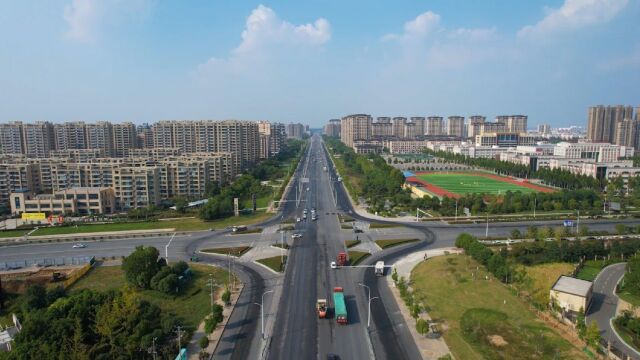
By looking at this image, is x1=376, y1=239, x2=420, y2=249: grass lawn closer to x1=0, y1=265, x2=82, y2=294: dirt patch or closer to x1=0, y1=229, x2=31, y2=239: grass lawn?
x1=0, y1=265, x2=82, y2=294: dirt patch

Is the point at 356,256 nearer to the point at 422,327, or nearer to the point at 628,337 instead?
the point at 422,327

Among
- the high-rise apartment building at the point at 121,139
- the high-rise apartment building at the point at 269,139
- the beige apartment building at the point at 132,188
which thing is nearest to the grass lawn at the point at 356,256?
the beige apartment building at the point at 132,188

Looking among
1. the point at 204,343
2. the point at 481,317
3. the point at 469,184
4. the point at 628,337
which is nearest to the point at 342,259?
the point at 481,317

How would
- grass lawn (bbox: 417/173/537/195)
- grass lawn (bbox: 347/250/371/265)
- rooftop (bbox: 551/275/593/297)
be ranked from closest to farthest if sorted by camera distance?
1. rooftop (bbox: 551/275/593/297)
2. grass lawn (bbox: 347/250/371/265)
3. grass lawn (bbox: 417/173/537/195)

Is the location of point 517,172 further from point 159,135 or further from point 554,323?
point 159,135

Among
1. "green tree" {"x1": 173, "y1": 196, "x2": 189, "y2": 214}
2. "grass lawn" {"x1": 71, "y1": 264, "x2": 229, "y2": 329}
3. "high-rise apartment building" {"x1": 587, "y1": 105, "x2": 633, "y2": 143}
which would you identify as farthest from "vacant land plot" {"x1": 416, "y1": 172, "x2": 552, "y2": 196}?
"high-rise apartment building" {"x1": 587, "y1": 105, "x2": 633, "y2": 143}

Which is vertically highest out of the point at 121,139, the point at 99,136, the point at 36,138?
the point at 99,136

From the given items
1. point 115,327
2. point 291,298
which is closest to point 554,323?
point 291,298
